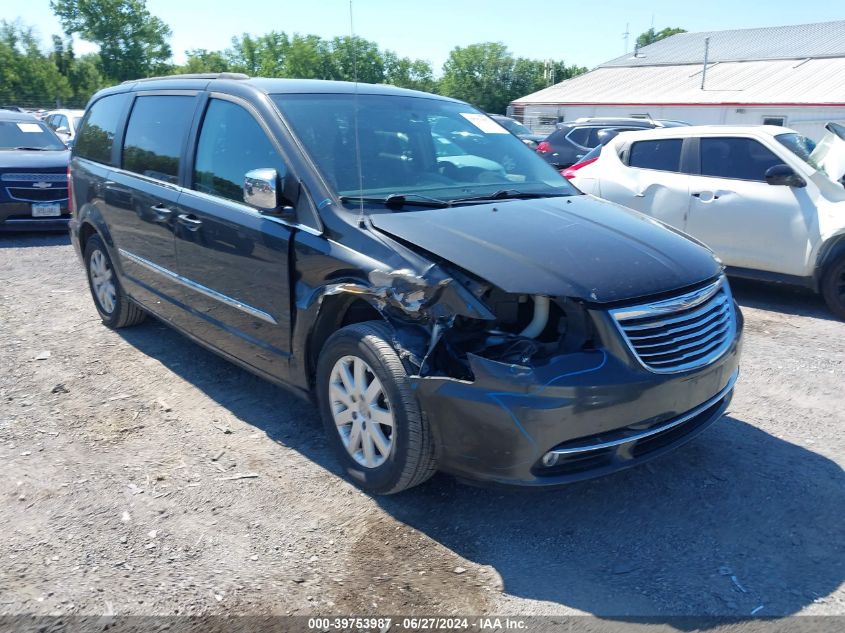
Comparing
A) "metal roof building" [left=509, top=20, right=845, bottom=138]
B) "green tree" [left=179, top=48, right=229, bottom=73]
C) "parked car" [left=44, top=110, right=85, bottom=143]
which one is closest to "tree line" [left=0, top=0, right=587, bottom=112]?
"green tree" [left=179, top=48, right=229, bottom=73]

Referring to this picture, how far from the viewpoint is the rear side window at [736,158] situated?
7.06m

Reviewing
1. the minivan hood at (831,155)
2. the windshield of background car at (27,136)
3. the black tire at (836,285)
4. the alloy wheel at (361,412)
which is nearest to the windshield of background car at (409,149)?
the alloy wheel at (361,412)

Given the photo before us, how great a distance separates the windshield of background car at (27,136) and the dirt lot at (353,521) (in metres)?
7.62

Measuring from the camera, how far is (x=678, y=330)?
324 centimetres

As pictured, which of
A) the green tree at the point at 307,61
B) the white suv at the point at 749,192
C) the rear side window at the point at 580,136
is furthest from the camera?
the green tree at the point at 307,61

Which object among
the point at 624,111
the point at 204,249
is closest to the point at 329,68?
the point at 624,111

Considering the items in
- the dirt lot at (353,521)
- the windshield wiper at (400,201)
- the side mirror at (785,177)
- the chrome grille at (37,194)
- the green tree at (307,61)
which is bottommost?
the dirt lot at (353,521)

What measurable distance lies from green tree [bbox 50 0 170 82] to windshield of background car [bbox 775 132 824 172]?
64788 millimetres

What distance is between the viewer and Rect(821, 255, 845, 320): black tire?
6.51m

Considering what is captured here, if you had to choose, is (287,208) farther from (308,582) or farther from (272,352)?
(308,582)

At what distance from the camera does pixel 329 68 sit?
160 ft

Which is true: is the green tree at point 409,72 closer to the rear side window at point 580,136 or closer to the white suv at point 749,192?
the rear side window at point 580,136

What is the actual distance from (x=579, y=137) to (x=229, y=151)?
1186 centimetres

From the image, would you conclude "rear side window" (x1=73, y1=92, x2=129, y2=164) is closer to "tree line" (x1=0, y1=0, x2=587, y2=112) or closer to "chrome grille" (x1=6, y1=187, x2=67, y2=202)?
"chrome grille" (x1=6, y1=187, x2=67, y2=202)
